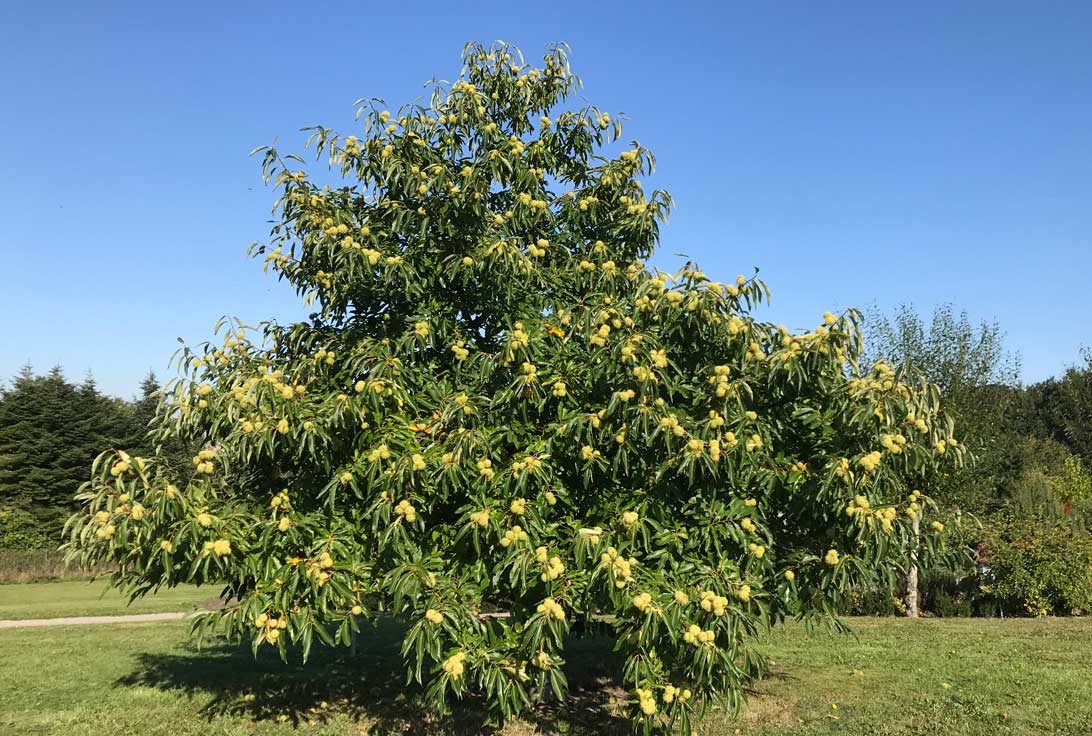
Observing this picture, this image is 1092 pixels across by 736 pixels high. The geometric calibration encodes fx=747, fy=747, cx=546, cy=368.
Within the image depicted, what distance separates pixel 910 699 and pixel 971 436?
8.28 meters

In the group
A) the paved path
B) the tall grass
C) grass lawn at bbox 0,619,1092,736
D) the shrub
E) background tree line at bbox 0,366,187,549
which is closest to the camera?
grass lawn at bbox 0,619,1092,736

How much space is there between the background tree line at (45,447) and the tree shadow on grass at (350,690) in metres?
19.5

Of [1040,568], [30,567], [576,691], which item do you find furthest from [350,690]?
[30,567]

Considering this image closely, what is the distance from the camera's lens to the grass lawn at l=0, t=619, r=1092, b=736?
22.9 feet

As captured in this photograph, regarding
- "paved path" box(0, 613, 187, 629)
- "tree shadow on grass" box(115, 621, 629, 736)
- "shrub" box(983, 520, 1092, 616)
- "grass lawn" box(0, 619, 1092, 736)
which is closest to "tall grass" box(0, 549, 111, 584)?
"paved path" box(0, 613, 187, 629)

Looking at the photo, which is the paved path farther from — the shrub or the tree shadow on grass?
the shrub

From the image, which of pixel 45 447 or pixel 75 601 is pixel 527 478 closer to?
pixel 75 601

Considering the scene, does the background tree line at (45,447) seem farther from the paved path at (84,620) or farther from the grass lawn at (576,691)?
the grass lawn at (576,691)

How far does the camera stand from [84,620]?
15336mm

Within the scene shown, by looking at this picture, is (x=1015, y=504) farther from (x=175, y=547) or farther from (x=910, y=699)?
(x=175, y=547)

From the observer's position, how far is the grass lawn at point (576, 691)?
6.98 meters

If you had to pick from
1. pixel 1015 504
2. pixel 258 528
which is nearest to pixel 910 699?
pixel 258 528

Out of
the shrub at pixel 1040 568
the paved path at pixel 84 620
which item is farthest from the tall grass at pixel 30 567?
the shrub at pixel 1040 568

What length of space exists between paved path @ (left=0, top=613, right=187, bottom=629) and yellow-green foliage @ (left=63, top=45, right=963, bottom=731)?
1092 centimetres
